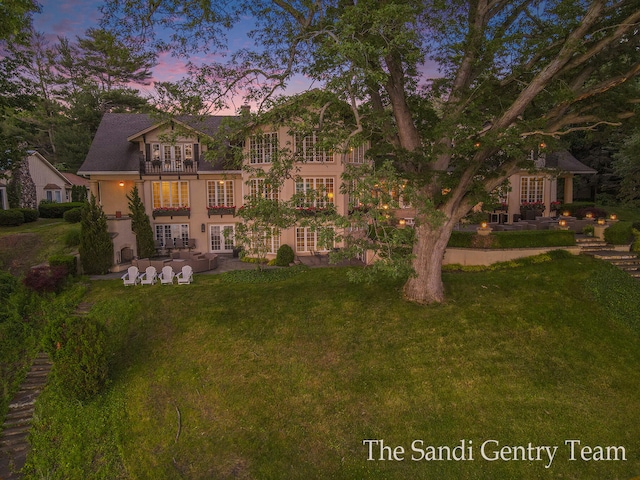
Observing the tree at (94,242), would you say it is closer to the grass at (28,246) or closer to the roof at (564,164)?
the grass at (28,246)

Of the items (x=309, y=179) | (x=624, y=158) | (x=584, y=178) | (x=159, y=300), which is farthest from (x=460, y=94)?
(x=584, y=178)

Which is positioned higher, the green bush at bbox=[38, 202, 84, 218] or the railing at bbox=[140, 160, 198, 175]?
the railing at bbox=[140, 160, 198, 175]

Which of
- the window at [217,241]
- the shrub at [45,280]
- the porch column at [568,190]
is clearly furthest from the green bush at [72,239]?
the porch column at [568,190]

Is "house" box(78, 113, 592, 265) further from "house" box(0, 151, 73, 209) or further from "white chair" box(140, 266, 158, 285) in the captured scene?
"house" box(0, 151, 73, 209)

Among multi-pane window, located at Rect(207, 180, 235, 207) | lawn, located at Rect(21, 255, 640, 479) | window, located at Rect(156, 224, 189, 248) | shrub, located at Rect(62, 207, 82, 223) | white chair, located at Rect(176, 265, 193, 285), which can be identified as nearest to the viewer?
lawn, located at Rect(21, 255, 640, 479)

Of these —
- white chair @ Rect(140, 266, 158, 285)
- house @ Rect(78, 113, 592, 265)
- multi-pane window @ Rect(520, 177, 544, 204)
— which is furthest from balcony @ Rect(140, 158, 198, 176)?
multi-pane window @ Rect(520, 177, 544, 204)

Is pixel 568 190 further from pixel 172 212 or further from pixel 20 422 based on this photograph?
pixel 20 422
